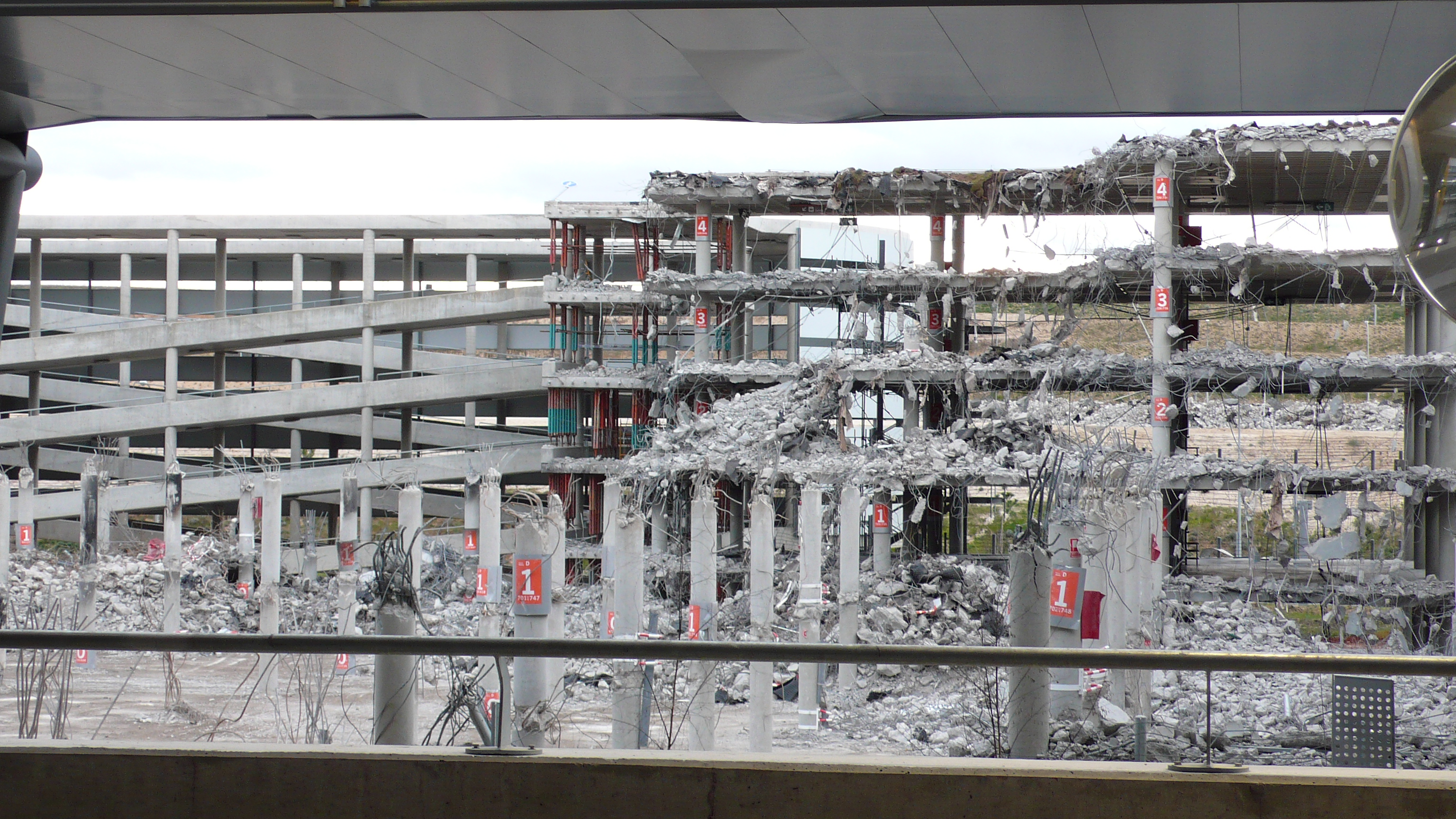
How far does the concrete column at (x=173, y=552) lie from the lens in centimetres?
1808

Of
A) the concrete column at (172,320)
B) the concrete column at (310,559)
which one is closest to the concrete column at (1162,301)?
the concrete column at (310,559)

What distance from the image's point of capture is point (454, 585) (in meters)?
25.2

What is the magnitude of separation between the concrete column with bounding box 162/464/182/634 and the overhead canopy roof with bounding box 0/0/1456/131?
1612 cm

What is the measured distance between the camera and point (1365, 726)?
7461mm

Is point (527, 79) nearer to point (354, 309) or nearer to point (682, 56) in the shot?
point (682, 56)

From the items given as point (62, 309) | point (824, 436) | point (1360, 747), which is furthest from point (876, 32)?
point (62, 309)

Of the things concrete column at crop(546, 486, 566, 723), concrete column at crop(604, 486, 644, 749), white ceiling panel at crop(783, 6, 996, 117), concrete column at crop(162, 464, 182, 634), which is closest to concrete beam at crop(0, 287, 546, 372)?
concrete column at crop(162, 464, 182, 634)

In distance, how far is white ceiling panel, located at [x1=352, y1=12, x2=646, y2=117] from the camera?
2734 millimetres

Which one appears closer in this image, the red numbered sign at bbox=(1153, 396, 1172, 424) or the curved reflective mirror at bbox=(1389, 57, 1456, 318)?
the curved reflective mirror at bbox=(1389, 57, 1456, 318)

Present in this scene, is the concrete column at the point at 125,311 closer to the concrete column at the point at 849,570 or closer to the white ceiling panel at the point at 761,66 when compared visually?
the concrete column at the point at 849,570

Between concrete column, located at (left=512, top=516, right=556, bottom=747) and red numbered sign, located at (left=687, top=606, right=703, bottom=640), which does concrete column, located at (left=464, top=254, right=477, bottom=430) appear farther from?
red numbered sign, located at (left=687, top=606, right=703, bottom=640)

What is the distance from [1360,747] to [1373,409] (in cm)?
2682

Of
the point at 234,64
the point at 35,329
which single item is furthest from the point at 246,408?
the point at 234,64

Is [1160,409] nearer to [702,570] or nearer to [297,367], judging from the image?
[702,570]
